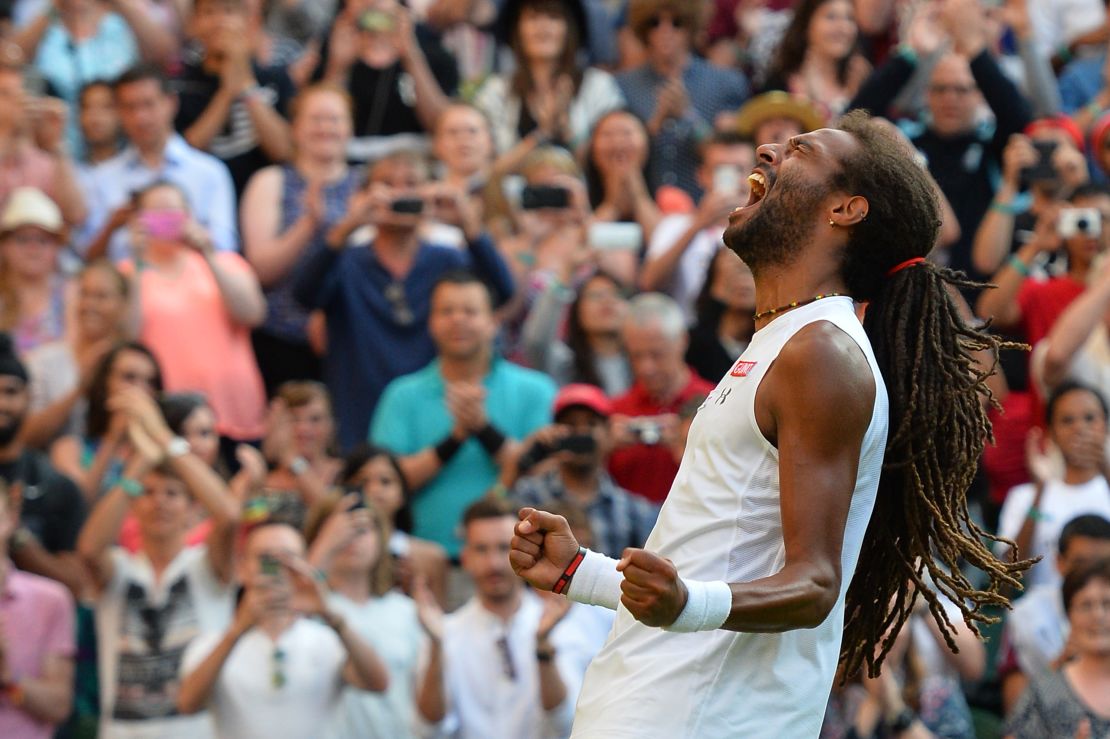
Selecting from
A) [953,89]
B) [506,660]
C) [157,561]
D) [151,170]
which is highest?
[953,89]

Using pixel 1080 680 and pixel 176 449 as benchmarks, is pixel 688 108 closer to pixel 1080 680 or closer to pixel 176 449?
pixel 176 449

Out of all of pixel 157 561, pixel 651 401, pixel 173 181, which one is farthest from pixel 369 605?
pixel 173 181

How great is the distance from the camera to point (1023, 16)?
10.6 m

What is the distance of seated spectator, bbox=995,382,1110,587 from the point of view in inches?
309

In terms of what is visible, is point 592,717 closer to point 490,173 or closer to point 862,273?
point 862,273

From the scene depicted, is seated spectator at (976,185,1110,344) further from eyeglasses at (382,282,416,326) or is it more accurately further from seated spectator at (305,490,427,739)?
seated spectator at (305,490,427,739)

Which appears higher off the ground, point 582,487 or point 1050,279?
point 1050,279

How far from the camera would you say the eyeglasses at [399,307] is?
8.79m

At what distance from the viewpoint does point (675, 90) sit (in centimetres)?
1041

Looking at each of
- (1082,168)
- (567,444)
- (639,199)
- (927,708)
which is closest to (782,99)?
(639,199)

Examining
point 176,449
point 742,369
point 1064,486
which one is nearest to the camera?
point 742,369

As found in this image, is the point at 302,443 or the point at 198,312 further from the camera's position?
the point at 198,312

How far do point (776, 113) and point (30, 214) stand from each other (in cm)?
375

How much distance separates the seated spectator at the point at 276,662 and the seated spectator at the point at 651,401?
1.63 m
